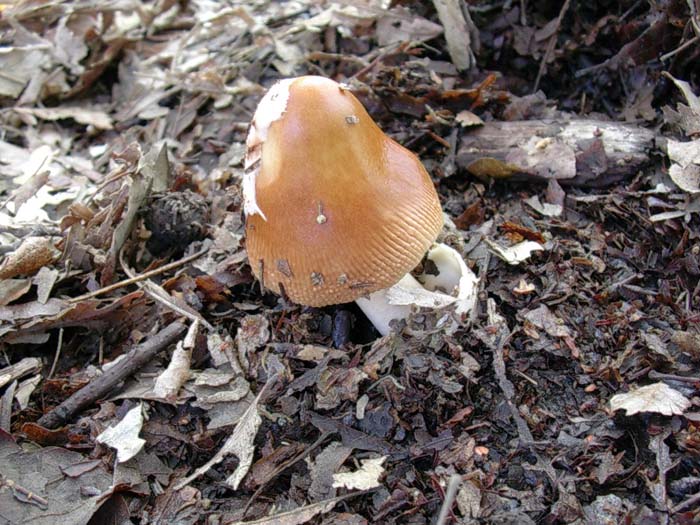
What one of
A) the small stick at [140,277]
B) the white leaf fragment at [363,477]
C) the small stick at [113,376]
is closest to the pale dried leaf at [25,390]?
the small stick at [113,376]

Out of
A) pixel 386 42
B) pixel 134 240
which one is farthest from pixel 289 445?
pixel 386 42

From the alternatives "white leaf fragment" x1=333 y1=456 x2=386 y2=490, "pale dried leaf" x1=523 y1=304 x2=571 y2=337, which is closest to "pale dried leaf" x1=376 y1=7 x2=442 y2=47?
"pale dried leaf" x1=523 y1=304 x2=571 y2=337

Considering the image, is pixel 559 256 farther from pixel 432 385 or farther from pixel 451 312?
pixel 432 385

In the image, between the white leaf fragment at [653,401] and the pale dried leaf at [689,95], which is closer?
the white leaf fragment at [653,401]

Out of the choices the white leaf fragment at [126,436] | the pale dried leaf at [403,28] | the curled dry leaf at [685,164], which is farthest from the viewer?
the pale dried leaf at [403,28]

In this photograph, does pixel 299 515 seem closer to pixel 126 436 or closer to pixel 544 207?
A: pixel 126 436

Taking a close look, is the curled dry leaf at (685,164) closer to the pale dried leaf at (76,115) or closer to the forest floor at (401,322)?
the forest floor at (401,322)

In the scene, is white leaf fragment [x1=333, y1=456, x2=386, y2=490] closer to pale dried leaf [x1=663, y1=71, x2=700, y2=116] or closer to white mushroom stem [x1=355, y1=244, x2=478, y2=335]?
white mushroom stem [x1=355, y1=244, x2=478, y2=335]
